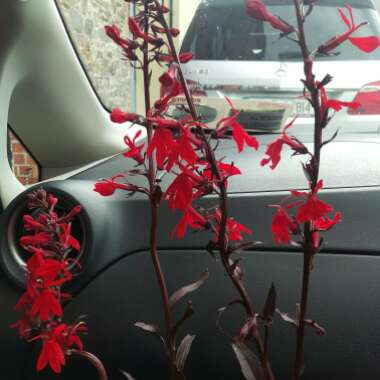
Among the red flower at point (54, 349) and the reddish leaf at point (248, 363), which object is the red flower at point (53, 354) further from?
the reddish leaf at point (248, 363)

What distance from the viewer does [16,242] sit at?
118 centimetres

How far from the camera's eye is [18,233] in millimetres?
1188

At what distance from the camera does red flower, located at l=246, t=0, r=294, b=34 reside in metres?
0.48

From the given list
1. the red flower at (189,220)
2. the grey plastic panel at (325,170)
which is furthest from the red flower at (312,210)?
the grey plastic panel at (325,170)

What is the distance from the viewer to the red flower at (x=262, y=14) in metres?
0.48

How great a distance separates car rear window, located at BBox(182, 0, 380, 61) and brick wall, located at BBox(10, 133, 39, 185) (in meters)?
1.00

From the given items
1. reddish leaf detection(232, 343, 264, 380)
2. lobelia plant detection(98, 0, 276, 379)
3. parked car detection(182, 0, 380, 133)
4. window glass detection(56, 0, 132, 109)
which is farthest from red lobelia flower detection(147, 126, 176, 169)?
window glass detection(56, 0, 132, 109)

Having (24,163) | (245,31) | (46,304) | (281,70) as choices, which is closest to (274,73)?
(281,70)

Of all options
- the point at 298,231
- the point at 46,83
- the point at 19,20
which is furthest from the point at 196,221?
the point at 46,83

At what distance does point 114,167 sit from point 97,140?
374 millimetres

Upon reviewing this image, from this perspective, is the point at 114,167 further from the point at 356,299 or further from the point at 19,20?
the point at 356,299

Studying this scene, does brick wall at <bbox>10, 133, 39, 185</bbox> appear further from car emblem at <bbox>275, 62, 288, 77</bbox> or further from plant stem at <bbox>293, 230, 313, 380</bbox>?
plant stem at <bbox>293, 230, 313, 380</bbox>

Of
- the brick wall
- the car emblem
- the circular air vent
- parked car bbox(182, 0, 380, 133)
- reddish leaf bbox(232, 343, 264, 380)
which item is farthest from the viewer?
the car emblem

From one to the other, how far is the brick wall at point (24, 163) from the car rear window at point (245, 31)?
3.27 feet
